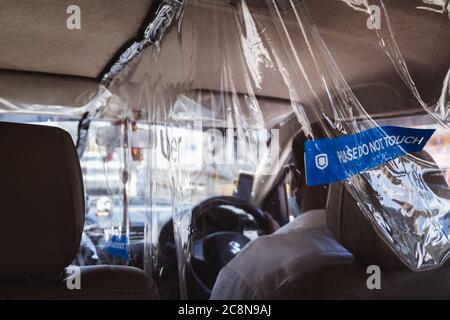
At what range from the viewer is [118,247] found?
3.00 m

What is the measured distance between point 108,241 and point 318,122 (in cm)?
214

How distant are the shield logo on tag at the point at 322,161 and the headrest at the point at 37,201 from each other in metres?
0.73

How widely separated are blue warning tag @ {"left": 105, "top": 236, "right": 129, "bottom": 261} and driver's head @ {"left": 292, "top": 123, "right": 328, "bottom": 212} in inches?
45.5

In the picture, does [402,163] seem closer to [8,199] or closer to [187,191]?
[187,191]

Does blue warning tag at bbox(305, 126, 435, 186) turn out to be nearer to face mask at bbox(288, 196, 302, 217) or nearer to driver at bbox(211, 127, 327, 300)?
driver at bbox(211, 127, 327, 300)

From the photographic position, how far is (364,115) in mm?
1431

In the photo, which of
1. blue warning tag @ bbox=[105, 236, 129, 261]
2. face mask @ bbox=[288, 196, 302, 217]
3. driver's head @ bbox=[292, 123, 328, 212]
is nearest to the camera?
driver's head @ bbox=[292, 123, 328, 212]

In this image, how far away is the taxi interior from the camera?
146cm

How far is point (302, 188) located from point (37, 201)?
3.35 ft

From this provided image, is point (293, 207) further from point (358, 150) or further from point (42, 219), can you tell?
point (42, 219)

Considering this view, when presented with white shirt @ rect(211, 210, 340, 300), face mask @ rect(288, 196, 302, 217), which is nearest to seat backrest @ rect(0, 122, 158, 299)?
white shirt @ rect(211, 210, 340, 300)

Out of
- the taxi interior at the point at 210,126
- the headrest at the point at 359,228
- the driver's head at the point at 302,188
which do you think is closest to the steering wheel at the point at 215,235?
the taxi interior at the point at 210,126

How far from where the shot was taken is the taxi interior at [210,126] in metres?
1.46

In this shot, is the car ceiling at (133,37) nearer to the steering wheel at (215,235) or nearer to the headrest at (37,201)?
the headrest at (37,201)
